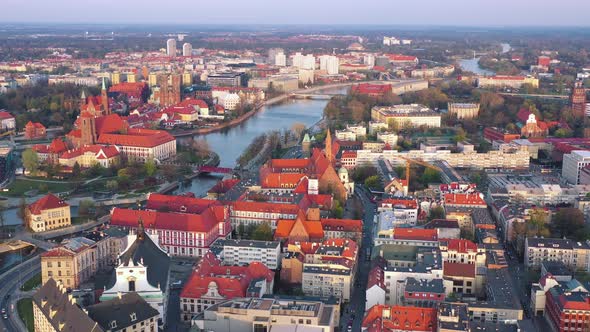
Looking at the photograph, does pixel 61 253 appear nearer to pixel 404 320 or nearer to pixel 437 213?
pixel 404 320

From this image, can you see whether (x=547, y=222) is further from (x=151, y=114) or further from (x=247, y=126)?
(x=151, y=114)

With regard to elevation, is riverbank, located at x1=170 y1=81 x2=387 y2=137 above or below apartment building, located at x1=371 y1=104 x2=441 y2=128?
below

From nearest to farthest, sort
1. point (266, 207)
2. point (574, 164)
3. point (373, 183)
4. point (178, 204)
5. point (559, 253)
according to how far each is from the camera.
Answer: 1. point (559, 253)
2. point (178, 204)
3. point (266, 207)
4. point (373, 183)
5. point (574, 164)

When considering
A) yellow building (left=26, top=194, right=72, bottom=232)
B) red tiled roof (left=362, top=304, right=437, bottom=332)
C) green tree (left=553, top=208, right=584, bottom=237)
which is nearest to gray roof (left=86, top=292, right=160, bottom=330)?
red tiled roof (left=362, top=304, right=437, bottom=332)

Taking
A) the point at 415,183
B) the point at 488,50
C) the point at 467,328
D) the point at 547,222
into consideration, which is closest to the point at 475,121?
the point at 415,183

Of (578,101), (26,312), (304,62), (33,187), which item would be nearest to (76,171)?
(33,187)

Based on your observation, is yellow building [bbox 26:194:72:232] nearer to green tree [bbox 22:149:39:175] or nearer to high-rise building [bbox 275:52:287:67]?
green tree [bbox 22:149:39:175]
